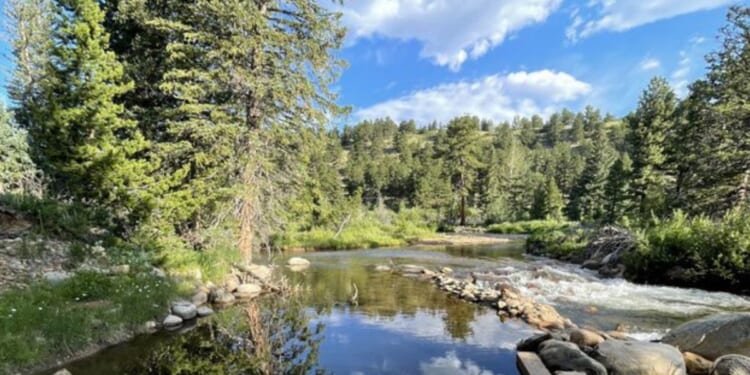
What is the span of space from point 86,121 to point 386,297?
9.66m

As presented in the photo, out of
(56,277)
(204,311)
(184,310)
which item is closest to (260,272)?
(204,311)

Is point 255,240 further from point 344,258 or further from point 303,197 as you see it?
point 344,258

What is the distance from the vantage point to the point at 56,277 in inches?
333

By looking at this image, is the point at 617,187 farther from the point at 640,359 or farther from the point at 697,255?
the point at 640,359

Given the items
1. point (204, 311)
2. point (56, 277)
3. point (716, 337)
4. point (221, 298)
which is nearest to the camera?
point (716, 337)

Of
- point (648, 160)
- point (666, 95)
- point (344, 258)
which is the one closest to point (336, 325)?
point (344, 258)

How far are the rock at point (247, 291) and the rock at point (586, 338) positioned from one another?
8.47 meters

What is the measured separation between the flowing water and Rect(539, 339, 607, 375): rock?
1.88 feet

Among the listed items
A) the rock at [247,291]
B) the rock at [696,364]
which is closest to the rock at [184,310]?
the rock at [247,291]

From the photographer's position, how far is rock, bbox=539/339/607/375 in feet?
18.4

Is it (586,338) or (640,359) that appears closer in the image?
(640,359)

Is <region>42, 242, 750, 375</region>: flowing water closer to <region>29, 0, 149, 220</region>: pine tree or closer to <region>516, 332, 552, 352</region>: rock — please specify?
<region>516, 332, 552, 352</region>: rock

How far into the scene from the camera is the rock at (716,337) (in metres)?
6.10

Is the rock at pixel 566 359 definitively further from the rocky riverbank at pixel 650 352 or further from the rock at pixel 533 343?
the rock at pixel 533 343
